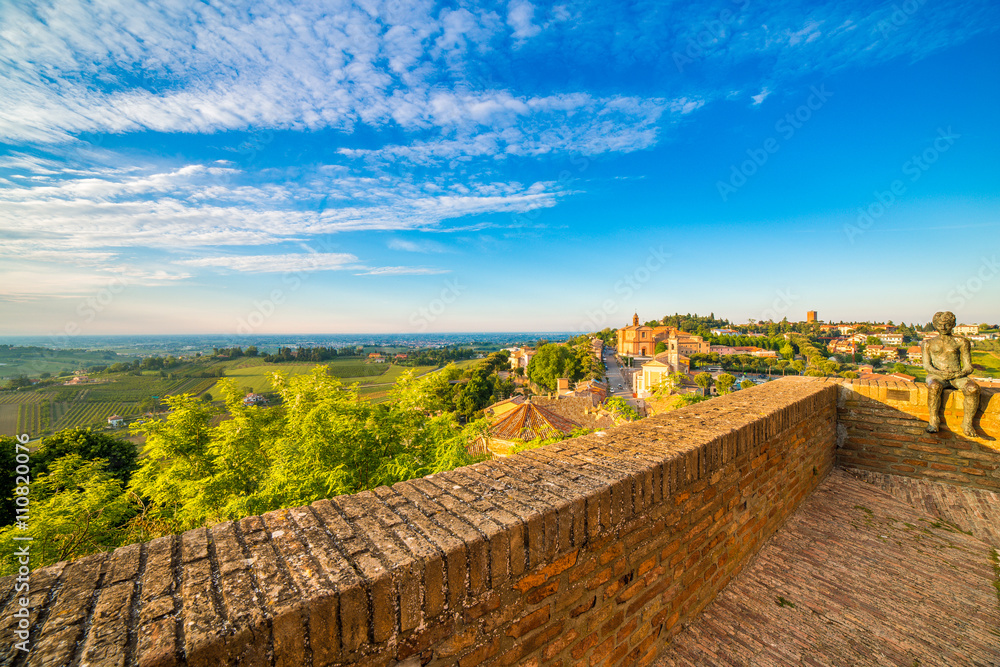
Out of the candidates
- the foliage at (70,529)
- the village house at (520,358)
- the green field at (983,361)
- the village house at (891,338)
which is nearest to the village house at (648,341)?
the village house at (520,358)

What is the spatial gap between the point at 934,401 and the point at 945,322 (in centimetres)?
103

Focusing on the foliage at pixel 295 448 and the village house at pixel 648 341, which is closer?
the foliage at pixel 295 448

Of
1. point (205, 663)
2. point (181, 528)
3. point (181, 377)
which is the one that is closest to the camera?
point (205, 663)

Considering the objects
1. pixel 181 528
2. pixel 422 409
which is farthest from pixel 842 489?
pixel 181 528

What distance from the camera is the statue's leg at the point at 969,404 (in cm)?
473

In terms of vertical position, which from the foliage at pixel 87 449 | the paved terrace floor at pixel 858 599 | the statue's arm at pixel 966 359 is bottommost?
the foliage at pixel 87 449

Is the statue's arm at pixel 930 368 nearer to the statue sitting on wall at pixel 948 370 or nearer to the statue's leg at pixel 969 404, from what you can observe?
the statue sitting on wall at pixel 948 370

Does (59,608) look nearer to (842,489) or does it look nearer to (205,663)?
(205,663)

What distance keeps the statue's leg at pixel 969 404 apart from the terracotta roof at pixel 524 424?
37.3 feet

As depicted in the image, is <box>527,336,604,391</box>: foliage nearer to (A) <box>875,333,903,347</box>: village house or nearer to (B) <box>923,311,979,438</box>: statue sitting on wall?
(A) <box>875,333,903,347</box>: village house

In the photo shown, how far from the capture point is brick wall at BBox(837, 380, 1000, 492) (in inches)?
188

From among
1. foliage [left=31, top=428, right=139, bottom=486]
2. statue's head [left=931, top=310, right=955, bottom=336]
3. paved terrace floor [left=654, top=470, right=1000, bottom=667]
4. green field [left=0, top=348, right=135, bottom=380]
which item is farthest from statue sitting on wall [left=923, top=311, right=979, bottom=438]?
foliage [left=31, top=428, right=139, bottom=486]

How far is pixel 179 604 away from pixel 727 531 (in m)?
3.27

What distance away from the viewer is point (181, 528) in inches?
239
